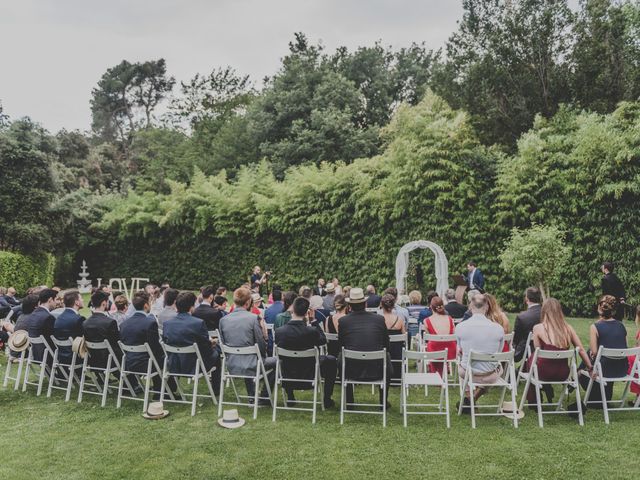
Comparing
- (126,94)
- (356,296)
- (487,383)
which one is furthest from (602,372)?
(126,94)

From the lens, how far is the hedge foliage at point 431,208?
524 inches

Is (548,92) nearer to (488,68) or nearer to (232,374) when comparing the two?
(488,68)

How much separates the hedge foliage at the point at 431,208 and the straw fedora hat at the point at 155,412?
11.4 m

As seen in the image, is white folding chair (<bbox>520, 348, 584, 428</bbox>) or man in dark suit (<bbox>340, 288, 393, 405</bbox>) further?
man in dark suit (<bbox>340, 288, 393, 405</bbox>)

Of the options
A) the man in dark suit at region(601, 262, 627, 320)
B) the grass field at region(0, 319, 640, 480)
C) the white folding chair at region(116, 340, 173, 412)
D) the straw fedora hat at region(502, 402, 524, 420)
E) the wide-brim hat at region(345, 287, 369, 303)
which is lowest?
the grass field at region(0, 319, 640, 480)

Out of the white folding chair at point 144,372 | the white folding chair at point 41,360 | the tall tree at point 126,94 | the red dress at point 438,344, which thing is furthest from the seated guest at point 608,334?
the tall tree at point 126,94

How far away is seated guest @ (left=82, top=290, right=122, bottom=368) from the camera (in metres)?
6.72

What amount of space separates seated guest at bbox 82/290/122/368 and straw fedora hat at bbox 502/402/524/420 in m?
5.05

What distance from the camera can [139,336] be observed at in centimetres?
651

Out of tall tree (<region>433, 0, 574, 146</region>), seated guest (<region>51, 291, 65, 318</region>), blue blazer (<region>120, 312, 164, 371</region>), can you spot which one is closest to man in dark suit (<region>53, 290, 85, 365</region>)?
seated guest (<region>51, 291, 65, 318</region>)

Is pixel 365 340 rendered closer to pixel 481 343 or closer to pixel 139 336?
pixel 481 343

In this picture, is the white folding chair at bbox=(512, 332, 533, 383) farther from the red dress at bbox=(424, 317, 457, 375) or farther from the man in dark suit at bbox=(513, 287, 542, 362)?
the red dress at bbox=(424, 317, 457, 375)

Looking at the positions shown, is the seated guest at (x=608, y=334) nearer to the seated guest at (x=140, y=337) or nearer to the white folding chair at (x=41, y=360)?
the seated guest at (x=140, y=337)

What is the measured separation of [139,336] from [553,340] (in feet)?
16.6
